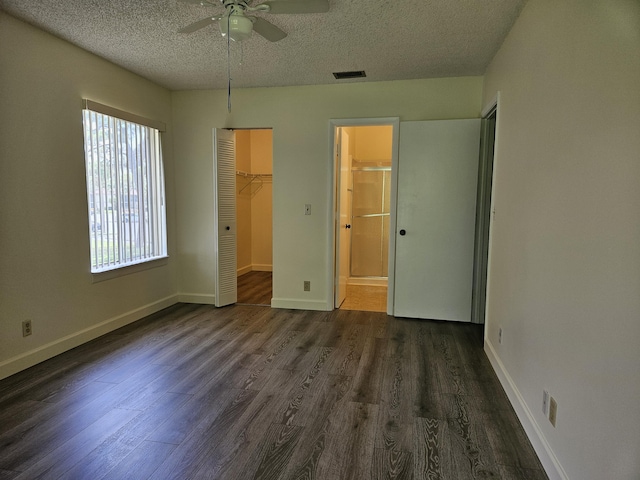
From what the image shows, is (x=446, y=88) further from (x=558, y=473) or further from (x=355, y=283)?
(x=558, y=473)

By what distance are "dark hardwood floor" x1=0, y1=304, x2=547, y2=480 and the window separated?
2.77 feet

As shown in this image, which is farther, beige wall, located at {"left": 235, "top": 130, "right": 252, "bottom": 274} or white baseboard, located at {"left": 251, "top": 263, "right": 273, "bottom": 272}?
white baseboard, located at {"left": 251, "top": 263, "right": 273, "bottom": 272}

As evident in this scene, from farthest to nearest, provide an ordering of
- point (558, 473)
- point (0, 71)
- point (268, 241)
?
1. point (268, 241)
2. point (0, 71)
3. point (558, 473)

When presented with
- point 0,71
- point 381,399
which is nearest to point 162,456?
point 381,399

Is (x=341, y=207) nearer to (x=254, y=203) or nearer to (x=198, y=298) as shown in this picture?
(x=198, y=298)

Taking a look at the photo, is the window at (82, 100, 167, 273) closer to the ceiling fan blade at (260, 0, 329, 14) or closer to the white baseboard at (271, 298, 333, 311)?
the white baseboard at (271, 298, 333, 311)

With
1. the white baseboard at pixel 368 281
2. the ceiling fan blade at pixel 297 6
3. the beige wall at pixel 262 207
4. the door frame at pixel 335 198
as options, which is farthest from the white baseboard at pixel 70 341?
the ceiling fan blade at pixel 297 6

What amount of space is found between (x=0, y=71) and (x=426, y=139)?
344 cm

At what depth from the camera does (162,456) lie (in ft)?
5.68

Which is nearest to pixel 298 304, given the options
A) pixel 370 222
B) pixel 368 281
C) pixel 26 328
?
pixel 368 281

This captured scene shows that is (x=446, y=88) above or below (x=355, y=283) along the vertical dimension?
above

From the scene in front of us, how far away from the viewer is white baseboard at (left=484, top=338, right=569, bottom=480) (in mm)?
1570

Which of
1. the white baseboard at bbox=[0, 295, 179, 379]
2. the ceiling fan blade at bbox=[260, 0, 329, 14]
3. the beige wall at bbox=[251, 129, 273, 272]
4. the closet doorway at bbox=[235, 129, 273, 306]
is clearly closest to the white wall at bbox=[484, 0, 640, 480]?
the ceiling fan blade at bbox=[260, 0, 329, 14]

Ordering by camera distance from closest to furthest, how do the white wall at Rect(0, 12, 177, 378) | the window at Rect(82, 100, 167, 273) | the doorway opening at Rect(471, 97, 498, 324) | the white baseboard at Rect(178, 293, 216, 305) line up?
the white wall at Rect(0, 12, 177, 378) < the window at Rect(82, 100, 167, 273) < the doorway opening at Rect(471, 97, 498, 324) < the white baseboard at Rect(178, 293, 216, 305)
